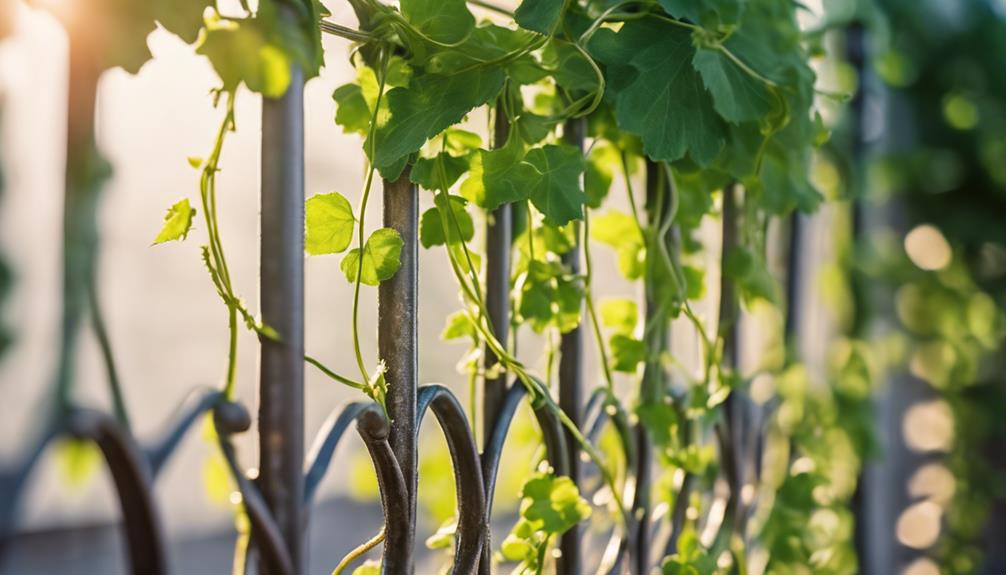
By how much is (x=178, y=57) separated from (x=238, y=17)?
985 millimetres

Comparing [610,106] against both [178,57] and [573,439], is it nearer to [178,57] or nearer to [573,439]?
[573,439]

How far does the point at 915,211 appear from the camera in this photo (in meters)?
2.27

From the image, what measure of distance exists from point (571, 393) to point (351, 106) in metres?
0.33

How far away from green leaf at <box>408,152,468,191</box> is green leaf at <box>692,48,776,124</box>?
0.63ft

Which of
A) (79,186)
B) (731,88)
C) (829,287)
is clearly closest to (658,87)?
(731,88)

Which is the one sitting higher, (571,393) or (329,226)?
(329,226)

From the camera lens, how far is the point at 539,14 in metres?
0.58

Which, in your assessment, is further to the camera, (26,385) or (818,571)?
(26,385)

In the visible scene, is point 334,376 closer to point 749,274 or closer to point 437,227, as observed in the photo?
point 437,227

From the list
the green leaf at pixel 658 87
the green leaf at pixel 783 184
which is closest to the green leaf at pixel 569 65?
the green leaf at pixel 658 87

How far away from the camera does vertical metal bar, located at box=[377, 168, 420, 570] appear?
0.62 metres

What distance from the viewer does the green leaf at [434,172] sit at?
24.1 inches

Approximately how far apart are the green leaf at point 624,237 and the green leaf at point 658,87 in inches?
7.1

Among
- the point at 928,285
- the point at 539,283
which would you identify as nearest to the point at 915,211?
the point at 928,285
